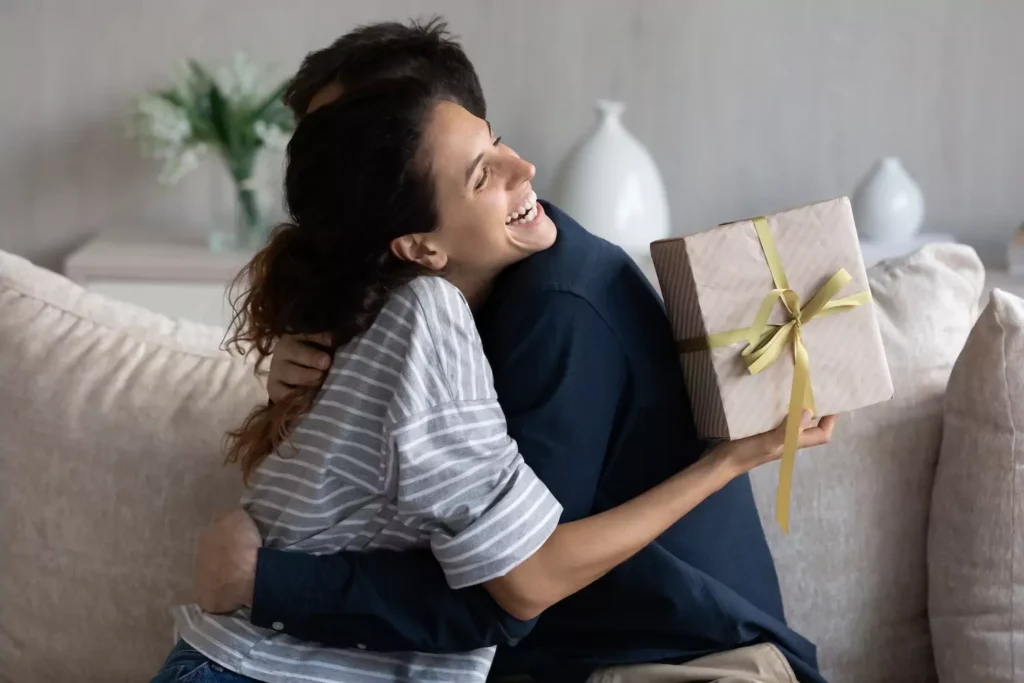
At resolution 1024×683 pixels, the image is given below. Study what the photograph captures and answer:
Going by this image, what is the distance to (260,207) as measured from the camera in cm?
236

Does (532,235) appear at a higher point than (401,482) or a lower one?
higher

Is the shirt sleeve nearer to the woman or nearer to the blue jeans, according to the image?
the woman

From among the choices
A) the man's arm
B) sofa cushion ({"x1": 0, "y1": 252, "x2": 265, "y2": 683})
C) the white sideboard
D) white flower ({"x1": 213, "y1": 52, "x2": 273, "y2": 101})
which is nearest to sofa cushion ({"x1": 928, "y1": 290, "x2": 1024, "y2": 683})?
the man's arm

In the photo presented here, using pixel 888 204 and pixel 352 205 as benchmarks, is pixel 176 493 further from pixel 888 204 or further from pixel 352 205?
pixel 888 204

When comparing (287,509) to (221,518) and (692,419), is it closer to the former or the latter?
(221,518)

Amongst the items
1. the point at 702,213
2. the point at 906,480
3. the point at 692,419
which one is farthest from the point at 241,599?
the point at 702,213

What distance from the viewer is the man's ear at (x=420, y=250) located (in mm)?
1108

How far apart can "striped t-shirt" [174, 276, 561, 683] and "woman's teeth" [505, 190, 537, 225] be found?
0.12 meters

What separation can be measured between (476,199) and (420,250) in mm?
77

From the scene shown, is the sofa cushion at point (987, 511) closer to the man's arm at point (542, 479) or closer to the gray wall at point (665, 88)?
the man's arm at point (542, 479)

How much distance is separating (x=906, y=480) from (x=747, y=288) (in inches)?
18.1

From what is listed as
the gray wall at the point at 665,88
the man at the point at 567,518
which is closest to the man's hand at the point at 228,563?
the man at the point at 567,518

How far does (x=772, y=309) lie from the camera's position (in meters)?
1.08

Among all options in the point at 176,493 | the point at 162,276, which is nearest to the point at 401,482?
the point at 176,493
